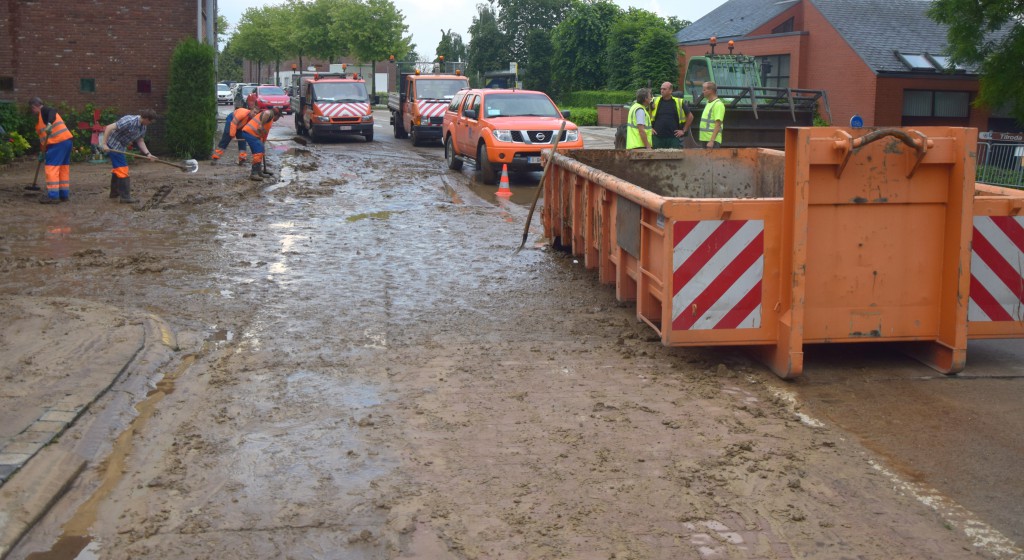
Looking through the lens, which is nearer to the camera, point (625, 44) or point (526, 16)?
point (625, 44)

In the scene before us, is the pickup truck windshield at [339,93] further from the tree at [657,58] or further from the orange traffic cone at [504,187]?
the tree at [657,58]

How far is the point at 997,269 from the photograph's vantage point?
708 cm

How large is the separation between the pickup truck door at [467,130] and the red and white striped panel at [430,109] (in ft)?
23.9

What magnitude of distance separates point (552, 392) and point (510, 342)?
1.33 m

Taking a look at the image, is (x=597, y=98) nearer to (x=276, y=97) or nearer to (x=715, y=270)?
(x=276, y=97)

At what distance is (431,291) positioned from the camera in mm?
9680

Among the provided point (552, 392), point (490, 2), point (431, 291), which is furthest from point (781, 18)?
point (490, 2)

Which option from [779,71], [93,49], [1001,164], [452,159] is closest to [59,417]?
[1001,164]

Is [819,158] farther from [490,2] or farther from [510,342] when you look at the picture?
[490,2]

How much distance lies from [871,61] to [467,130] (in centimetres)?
1762

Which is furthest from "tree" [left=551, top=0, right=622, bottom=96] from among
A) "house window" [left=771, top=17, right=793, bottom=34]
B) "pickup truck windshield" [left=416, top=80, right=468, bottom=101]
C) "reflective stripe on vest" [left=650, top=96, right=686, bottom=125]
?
"reflective stripe on vest" [left=650, top=96, right=686, bottom=125]

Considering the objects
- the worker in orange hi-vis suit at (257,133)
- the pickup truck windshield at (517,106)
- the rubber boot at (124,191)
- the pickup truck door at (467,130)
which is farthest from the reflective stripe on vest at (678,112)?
the rubber boot at (124,191)

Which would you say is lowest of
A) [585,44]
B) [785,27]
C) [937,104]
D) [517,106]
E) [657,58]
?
[517,106]

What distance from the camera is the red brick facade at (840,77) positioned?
33.0 m
